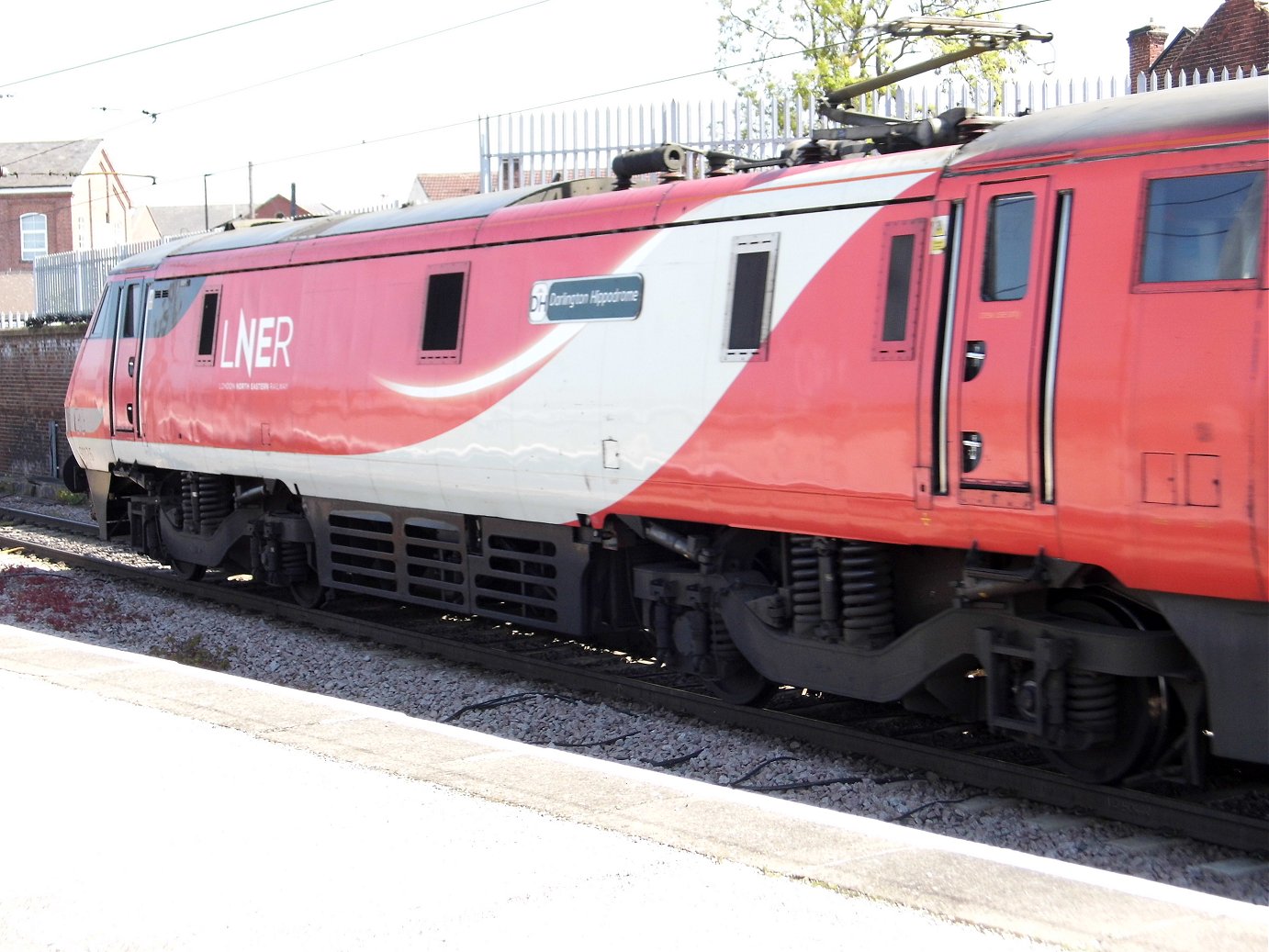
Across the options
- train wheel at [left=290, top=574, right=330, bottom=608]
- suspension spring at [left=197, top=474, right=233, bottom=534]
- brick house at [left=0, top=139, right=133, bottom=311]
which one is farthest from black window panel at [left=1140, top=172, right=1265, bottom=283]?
brick house at [left=0, top=139, right=133, bottom=311]

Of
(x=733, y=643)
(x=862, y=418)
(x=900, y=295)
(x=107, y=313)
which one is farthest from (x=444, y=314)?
(x=107, y=313)

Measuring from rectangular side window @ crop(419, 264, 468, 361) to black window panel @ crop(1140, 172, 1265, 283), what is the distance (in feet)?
18.2

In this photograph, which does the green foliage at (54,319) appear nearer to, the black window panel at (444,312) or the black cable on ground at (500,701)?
the black window panel at (444,312)

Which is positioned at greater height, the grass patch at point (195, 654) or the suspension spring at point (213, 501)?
the suspension spring at point (213, 501)

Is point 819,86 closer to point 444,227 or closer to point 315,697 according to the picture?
point 444,227

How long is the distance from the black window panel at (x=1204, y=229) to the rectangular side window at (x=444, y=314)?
5542 millimetres

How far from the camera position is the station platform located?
4.42m

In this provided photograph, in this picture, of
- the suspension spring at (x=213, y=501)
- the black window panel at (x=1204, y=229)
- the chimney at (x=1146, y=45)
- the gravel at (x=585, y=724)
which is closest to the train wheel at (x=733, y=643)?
the gravel at (x=585, y=724)

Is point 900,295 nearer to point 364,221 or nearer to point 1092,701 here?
point 1092,701

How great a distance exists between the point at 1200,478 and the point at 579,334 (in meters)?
4.51

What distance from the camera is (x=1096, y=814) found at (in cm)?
684

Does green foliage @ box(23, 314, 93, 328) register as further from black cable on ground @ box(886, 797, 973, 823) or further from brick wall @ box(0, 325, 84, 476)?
black cable on ground @ box(886, 797, 973, 823)

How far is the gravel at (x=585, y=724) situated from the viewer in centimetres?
645

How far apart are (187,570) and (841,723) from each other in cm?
915
